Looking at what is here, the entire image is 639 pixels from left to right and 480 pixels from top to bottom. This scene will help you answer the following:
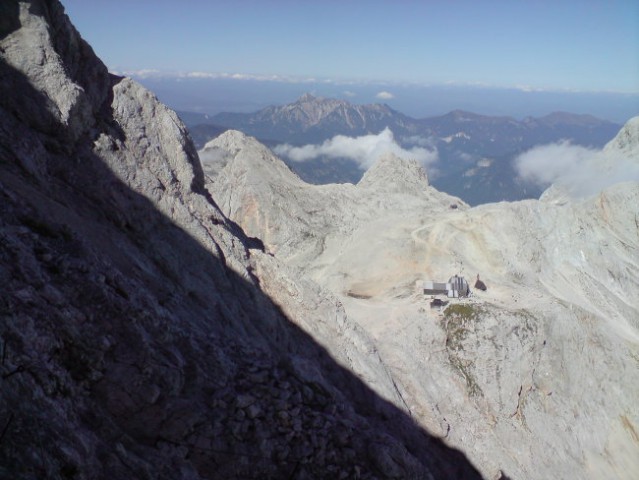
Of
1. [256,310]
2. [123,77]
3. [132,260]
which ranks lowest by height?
[256,310]

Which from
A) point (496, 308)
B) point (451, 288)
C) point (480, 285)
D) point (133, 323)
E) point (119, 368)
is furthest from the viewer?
point (480, 285)

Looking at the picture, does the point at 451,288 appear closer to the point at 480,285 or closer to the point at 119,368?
the point at 480,285

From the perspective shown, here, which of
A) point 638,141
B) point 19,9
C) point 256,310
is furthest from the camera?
point 638,141

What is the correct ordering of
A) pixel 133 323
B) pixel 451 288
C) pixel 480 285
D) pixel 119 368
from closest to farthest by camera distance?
pixel 119 368 → pixel 133 323 → pixel 451 288 → pixel 480 285

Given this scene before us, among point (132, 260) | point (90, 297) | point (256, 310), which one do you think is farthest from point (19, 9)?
point (256, 310)

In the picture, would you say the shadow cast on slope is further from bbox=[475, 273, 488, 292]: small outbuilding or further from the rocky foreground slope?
bbox=[475, 273, 488, 292]: small outbuilding

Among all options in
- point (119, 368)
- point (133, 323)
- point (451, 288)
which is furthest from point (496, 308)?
point (119, 368)

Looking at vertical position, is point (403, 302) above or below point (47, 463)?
→ below

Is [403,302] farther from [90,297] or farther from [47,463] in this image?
[47,463]
